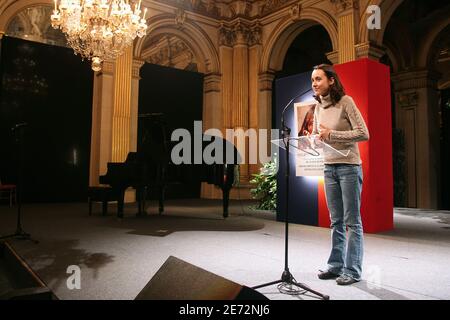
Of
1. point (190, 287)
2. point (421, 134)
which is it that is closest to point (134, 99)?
point (421, 134)

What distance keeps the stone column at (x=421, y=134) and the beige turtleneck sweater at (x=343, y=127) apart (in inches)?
317

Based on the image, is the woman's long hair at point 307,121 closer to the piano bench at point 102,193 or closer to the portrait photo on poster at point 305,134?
the portrait photo on poster at point 305,134

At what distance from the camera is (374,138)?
4.65 meters

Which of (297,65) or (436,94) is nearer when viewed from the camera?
(436,94)

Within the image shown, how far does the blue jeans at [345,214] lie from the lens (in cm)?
229

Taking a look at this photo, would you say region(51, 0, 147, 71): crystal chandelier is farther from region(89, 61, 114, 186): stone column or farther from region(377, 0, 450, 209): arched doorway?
region(377, 0, 450, 209): arched doorway

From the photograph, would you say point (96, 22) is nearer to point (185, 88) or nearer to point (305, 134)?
point (305, 134)

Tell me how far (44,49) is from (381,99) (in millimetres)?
7181

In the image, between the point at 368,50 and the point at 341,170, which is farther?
the point at 368,50

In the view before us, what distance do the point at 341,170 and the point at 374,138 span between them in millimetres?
2637

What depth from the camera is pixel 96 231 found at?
4.37 metres
